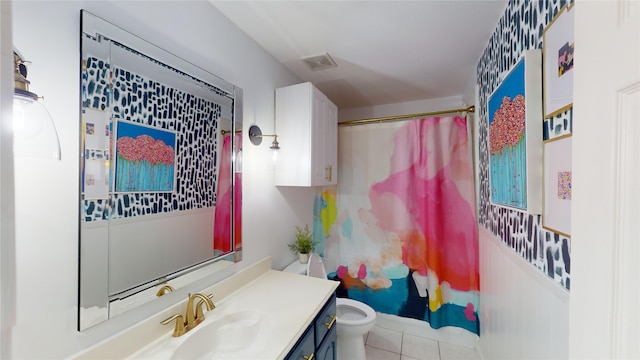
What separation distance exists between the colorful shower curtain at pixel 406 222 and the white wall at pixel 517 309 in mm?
232

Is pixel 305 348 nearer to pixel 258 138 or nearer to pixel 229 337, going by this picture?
pixel 229 337

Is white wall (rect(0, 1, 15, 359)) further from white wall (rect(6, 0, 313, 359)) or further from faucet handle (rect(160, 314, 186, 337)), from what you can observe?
faucet handle (rect(160, 314, 186, 337))

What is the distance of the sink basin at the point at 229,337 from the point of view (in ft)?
3.24

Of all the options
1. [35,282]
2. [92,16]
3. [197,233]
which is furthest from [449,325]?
[92,16]

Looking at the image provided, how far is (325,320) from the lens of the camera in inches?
53.4

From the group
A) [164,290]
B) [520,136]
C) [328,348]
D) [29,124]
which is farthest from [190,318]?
[520,136]

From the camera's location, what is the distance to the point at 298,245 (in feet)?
6.84

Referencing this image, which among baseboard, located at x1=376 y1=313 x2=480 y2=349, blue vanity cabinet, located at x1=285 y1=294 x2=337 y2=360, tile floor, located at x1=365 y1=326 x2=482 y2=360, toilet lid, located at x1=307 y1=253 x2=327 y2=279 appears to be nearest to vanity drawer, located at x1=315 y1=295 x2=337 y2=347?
blue vanity cabinet, located at x1=285 y1=294 x2=337 y2=360

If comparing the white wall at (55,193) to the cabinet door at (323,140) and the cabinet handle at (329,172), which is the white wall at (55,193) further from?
the cabinet handle at (329,172)

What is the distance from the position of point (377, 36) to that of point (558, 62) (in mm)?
1002

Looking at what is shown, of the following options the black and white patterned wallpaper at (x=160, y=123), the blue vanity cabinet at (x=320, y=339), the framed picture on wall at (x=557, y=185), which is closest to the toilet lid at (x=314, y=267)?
the blue vanity cabinet at (x=320, y=339)

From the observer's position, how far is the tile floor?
1.97 meters

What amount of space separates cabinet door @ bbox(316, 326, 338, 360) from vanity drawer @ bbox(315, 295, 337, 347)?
35 millimetres

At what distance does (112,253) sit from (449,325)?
7.92 feet
